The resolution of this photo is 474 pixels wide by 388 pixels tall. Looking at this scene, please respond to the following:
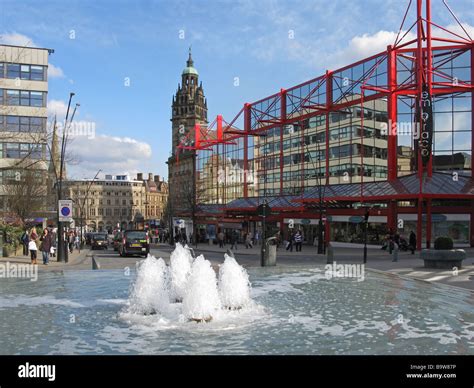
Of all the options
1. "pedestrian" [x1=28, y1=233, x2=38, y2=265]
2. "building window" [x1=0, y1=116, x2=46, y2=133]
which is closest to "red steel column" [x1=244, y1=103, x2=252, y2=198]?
"building window" [x1=0, y1=116, x2=46, y2=133]

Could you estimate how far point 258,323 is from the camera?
11.0 meters

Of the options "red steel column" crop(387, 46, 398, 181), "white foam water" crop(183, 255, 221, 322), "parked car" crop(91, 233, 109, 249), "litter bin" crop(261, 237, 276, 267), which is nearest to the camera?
"white foam water" crop(183, 255, 221, 322)

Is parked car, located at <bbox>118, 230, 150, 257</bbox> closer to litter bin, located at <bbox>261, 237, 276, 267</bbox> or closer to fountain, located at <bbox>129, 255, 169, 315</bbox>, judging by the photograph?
litter bin, located at <bbox>261, 237, 276, 267</bbox>

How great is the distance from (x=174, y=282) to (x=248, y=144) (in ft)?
207

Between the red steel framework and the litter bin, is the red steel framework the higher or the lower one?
the higher one

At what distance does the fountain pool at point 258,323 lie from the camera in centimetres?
891

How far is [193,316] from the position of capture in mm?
11008

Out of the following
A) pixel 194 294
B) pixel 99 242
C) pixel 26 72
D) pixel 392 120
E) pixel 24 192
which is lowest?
pixel 99 242

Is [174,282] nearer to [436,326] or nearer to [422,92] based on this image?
[436,326]

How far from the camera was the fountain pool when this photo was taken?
891 centimetres

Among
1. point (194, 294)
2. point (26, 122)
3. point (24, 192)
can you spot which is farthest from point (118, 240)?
point (194, 294)

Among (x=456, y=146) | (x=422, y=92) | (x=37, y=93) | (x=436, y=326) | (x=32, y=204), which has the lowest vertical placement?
(x=436, y=326)

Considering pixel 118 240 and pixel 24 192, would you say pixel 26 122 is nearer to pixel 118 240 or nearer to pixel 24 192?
pixel 24 192
